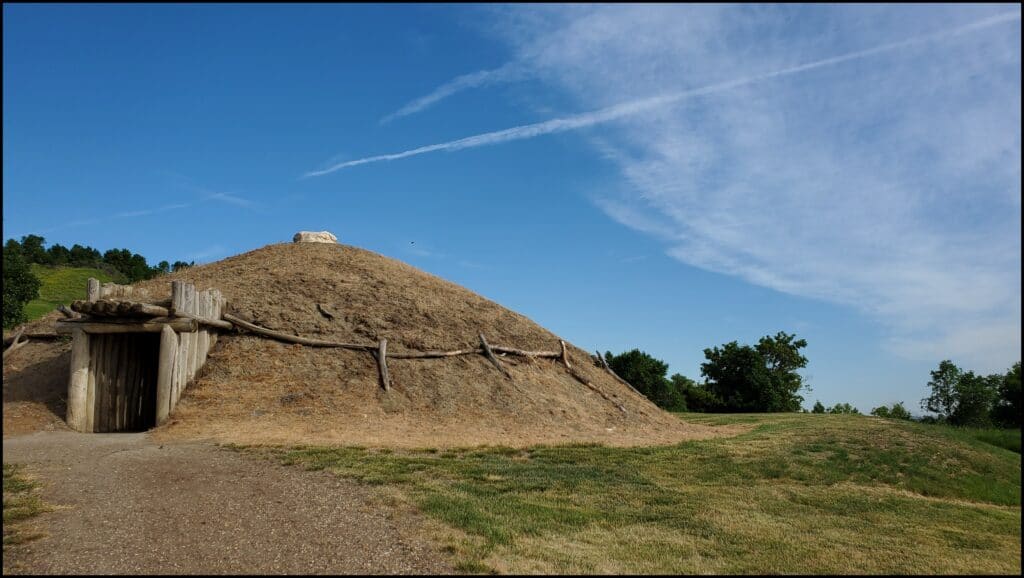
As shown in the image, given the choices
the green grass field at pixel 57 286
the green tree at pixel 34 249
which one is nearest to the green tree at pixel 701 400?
the green grass field at pixel 57 286

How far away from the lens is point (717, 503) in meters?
9.38

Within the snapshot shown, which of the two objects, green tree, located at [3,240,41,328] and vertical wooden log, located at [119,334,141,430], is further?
green tree, located at [3,240,41,328]

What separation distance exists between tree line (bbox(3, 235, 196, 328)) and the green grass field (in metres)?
1.26

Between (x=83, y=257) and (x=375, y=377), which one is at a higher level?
(x=83, y=257)

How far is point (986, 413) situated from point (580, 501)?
3136 cm

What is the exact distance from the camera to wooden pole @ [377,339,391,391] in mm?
16922

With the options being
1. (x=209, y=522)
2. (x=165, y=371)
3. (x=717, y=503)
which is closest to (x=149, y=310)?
(x=165, y=371)

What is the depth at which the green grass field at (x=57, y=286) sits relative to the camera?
42019 mm

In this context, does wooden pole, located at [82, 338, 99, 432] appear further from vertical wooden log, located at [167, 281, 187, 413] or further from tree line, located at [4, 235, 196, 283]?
tree line, located at [4, 235, 196, 283]

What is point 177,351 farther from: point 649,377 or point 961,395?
point 961,395

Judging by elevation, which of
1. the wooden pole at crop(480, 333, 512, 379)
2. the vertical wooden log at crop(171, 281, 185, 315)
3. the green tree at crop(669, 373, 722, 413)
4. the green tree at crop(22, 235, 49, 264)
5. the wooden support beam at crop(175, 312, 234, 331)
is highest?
the green tree at crop(22, 235, 49, 264)

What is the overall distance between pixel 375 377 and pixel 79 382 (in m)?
6.72

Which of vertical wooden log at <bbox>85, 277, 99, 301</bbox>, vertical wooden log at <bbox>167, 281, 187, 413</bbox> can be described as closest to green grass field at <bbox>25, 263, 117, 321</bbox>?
vertical wooden log at <bbox>85, 277, 99, 301</bbox>

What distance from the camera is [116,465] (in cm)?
1028
